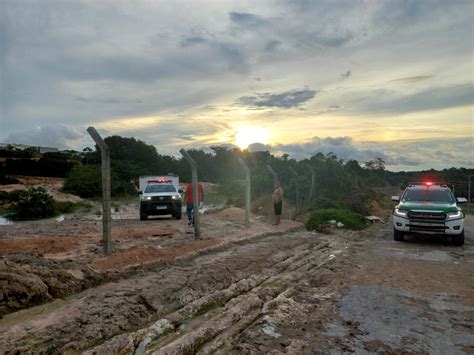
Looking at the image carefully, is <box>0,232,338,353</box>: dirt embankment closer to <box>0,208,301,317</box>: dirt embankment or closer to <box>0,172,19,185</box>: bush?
<box>0,208,301,317</box>: dirt embankment

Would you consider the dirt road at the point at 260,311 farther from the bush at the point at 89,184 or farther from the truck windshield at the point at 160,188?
the bush at the point at 89,184

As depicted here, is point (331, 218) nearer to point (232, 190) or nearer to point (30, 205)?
point (30, 205)

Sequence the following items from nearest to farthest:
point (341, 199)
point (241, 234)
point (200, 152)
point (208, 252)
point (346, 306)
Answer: point (346, 306) < point (208, 252) < point (241, 234) < point (341, 199) < point (200, 152)

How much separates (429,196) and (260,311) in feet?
32.2

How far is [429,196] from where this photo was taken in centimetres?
1371

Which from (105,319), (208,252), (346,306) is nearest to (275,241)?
(208,252)

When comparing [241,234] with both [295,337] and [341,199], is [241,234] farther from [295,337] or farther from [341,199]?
[341,199]

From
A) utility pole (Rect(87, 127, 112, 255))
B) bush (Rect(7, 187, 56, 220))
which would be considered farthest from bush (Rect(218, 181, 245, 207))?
utility pole (Rect(87, 127, 112, 255))

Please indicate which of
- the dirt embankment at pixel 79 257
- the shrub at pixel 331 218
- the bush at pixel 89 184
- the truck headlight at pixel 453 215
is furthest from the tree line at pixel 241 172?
the truck headlight at pixel 453 215

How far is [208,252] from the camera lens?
9969 millimetres

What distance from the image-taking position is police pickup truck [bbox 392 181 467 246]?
12.3 meters

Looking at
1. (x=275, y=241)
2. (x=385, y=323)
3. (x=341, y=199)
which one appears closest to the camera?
(x=385, y=323)

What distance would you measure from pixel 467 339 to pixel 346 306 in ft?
5.47

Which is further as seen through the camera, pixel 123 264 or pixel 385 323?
pixel 123 264
